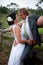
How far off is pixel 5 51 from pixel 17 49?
92 centimetres

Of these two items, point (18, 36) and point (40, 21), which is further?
point (18, 36)

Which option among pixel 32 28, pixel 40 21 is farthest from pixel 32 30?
pixel 40 21

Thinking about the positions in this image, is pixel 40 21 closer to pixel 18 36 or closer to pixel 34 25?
pixel 34 25

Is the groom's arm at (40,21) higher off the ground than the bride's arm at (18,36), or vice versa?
the groom's arm at (40,21)

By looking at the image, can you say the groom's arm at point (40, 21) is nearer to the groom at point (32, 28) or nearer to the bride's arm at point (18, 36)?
the groom at point (32, 28)

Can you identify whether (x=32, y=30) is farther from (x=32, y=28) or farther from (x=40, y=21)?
(x=40, y=21)

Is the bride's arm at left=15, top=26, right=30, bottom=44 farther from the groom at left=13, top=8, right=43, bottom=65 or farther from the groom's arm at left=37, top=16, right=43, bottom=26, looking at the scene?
the groom's arm at left=37, top=16, right=43, bottom=26

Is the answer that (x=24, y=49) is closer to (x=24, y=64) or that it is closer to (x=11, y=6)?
(x=24, y=64)

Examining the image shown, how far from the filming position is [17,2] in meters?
2.72

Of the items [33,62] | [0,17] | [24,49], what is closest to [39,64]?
[33,62]

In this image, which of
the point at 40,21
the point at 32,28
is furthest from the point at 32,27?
the point at 40,21

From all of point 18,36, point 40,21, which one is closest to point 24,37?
point 18,36

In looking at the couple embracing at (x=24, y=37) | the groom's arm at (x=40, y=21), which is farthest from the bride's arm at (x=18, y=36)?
the groom's arm at (x=40, y=21)

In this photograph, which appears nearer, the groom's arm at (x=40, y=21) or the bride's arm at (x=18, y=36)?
the groom's arm at (x=40, y=21)
